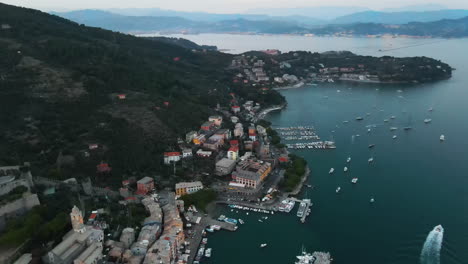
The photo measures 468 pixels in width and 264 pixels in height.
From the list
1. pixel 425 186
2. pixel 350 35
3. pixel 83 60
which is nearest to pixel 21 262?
pixel 425 186

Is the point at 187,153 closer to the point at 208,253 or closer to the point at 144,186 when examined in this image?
the point at 144,186

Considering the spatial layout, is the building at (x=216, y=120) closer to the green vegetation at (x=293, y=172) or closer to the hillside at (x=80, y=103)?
the hillside at (x=80, y=103)

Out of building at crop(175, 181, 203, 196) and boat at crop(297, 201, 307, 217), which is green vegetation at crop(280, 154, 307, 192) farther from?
building at crop(175, 181, 203, 196)

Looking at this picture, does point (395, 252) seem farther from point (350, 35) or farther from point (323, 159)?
point (350, 35)

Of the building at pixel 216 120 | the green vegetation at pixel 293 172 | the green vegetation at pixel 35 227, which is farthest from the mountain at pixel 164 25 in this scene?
the green vegetation at pixel 35 227

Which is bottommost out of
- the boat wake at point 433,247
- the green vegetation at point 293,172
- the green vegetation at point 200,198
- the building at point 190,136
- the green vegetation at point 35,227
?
the boat wake at point 433,247
